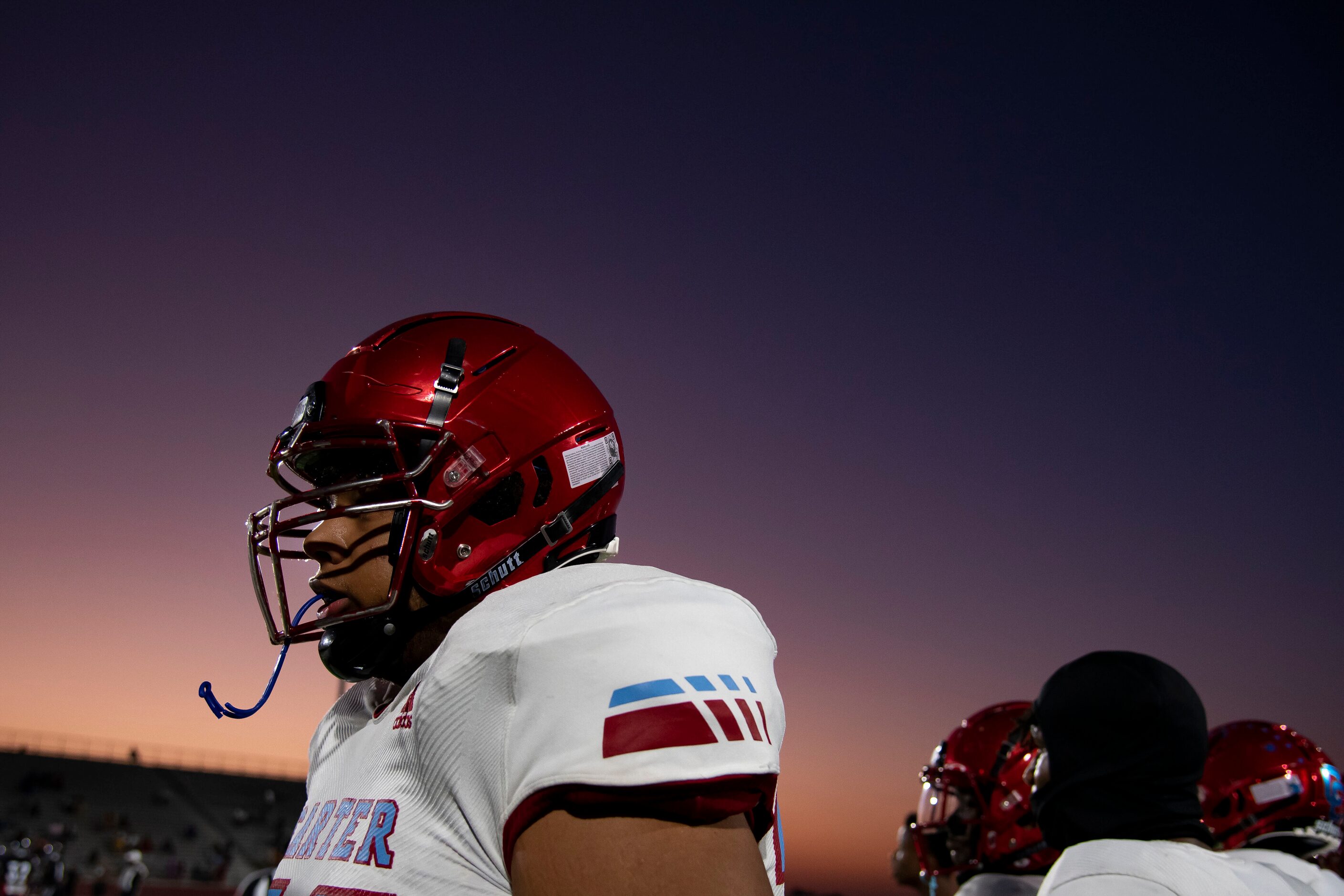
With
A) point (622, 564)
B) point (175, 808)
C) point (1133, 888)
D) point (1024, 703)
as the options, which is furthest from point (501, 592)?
point (175, 808)

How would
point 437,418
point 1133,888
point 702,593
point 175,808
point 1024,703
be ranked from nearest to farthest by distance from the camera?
point 702,593 → point 437,418 → point 1133,888 → point 1024,703 → point 175,808

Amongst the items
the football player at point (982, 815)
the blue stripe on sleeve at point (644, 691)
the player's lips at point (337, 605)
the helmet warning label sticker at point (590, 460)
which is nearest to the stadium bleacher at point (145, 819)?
the football player at point (982, 815)

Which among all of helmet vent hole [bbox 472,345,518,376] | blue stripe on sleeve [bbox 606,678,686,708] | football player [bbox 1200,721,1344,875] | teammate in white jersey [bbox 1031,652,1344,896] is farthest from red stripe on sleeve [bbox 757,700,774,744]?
football player [bbox 1200,721,1344,875]

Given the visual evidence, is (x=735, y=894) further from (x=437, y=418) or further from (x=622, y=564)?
(x=437, y=418)

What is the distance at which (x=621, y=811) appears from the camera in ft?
3.63

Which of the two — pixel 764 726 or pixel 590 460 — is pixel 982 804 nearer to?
pixel 590 460

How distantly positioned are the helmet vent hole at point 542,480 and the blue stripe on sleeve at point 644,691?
2.55 ft

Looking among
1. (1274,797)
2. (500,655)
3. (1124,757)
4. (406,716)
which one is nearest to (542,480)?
(406,716)

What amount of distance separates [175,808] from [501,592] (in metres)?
34.6

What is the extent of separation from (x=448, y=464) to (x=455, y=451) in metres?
0.03

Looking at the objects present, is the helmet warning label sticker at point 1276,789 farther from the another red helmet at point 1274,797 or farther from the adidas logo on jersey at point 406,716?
the adidas logo on jersey at point 406,716

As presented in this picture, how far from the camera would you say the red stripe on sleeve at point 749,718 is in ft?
3.79

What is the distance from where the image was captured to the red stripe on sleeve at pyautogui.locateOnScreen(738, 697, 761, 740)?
1155 mm

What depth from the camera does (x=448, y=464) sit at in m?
1.83
